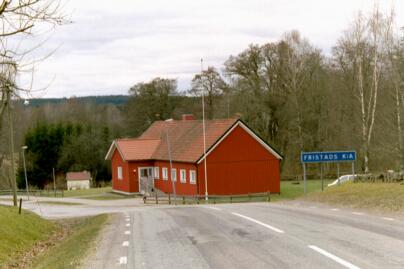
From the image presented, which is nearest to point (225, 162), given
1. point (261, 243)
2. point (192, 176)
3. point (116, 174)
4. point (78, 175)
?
point (192, 176)

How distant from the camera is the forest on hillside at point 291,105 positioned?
1861 inches

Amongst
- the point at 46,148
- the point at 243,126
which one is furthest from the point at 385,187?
the point at 46,148

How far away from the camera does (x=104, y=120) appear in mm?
107312

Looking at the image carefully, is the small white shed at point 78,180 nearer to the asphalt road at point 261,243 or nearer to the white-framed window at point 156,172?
the white-framed window at point 156,172

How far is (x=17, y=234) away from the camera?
19500 mm

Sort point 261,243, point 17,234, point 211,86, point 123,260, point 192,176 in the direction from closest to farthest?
point 123,260
point 261,243
point 17,234
point 192,176
point 211,86

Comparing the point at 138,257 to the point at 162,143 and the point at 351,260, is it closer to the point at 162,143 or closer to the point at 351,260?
the point at 351,260

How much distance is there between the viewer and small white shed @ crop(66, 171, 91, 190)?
270ft

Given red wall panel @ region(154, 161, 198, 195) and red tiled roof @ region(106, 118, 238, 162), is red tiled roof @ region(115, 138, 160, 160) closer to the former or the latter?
red tiled roof @ region(106, 118, 238, 162)

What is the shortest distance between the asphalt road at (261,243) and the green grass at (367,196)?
2579 millimetres

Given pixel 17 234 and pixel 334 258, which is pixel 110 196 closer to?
pixel 17 234

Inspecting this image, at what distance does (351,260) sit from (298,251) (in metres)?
1.44

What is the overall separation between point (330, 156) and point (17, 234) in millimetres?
16645

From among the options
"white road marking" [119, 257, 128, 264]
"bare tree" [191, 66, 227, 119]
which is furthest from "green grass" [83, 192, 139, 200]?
"white road marking" [119, 257, 128, 264]
